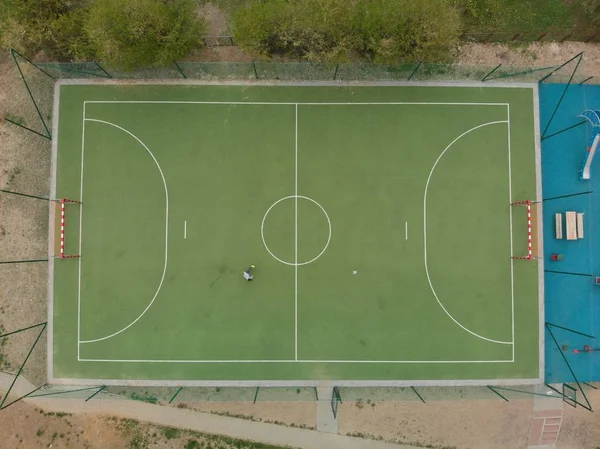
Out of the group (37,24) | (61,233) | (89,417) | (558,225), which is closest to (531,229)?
(558,225)

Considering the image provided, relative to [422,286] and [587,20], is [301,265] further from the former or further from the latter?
[587,20]

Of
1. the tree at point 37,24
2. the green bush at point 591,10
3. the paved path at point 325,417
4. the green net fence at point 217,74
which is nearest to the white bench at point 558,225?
the green net fence at point 217,74

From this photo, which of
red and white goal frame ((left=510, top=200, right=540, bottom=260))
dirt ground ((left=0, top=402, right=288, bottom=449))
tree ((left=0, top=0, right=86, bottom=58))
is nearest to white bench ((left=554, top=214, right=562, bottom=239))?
red and white goal frame ((left=510, top=200, right=540, bottom=260))

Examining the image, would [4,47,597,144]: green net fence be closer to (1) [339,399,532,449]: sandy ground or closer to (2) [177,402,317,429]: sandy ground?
(2) [177,402,317,429]: sandy ground

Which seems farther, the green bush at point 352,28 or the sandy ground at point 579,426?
the sandy ground at point 579,426

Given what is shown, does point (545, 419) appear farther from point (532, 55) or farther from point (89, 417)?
point (89, 417)

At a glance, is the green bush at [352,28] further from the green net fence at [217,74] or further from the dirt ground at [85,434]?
the dirt ground at [85,434]
